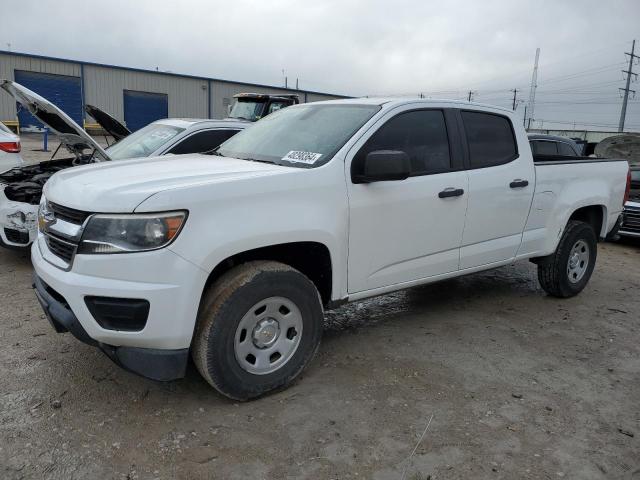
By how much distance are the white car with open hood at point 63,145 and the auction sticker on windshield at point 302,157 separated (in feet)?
7.78

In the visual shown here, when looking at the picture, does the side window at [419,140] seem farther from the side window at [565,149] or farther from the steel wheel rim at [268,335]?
the side window at [565,149]

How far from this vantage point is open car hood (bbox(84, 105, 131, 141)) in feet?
24.0

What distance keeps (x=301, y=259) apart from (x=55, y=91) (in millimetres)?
31973

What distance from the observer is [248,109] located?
1234 cm

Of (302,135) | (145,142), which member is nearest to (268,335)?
(302,135)

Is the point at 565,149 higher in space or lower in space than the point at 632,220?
higher

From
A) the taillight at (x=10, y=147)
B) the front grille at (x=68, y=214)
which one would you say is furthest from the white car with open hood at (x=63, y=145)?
the front grille at (x=68, y=214)

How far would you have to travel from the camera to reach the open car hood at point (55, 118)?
512 centimetres

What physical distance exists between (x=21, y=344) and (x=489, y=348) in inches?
138

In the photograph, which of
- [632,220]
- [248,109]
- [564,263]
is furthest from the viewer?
[248,109]

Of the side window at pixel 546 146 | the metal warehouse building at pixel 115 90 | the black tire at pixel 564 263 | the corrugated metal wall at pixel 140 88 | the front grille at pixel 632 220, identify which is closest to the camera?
the black tire at pixel 564 263

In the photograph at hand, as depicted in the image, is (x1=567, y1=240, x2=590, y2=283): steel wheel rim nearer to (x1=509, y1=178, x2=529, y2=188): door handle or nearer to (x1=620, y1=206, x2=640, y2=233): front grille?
(x1=509, y1=178, x2=529, y2=188): door handle

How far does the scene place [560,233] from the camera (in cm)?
515

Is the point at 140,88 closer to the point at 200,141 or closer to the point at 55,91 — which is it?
the point at 55,91
